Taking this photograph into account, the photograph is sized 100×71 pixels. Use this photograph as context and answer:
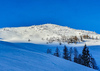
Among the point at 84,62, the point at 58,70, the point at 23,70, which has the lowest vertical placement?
the point at 84,62

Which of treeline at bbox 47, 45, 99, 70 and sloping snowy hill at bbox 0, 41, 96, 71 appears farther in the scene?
treeline at bbox 47, 45, 99, 70

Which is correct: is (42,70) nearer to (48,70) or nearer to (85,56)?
(48,70)

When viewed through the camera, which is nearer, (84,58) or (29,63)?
(29,63)

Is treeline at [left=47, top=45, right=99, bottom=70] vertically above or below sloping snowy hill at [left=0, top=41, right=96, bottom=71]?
below

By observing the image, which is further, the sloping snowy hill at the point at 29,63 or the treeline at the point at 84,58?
the treeline at the point at 84,58

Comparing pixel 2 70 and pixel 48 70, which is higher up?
pixel 2 70

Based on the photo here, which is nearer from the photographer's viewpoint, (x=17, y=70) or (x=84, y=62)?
(x=17, y=70)

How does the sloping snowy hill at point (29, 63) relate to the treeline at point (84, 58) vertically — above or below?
above

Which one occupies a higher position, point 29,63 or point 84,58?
point 29,63

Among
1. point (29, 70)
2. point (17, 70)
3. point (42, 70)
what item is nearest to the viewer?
point (17, 70)

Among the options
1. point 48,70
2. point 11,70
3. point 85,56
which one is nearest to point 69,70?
point 48,70

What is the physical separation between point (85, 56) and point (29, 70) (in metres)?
19.1

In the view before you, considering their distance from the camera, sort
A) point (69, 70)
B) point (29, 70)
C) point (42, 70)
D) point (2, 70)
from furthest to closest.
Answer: point (69, 70) → point (42, 70) → point (29, 70) → point (2, 70)

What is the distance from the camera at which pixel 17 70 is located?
8727mm
